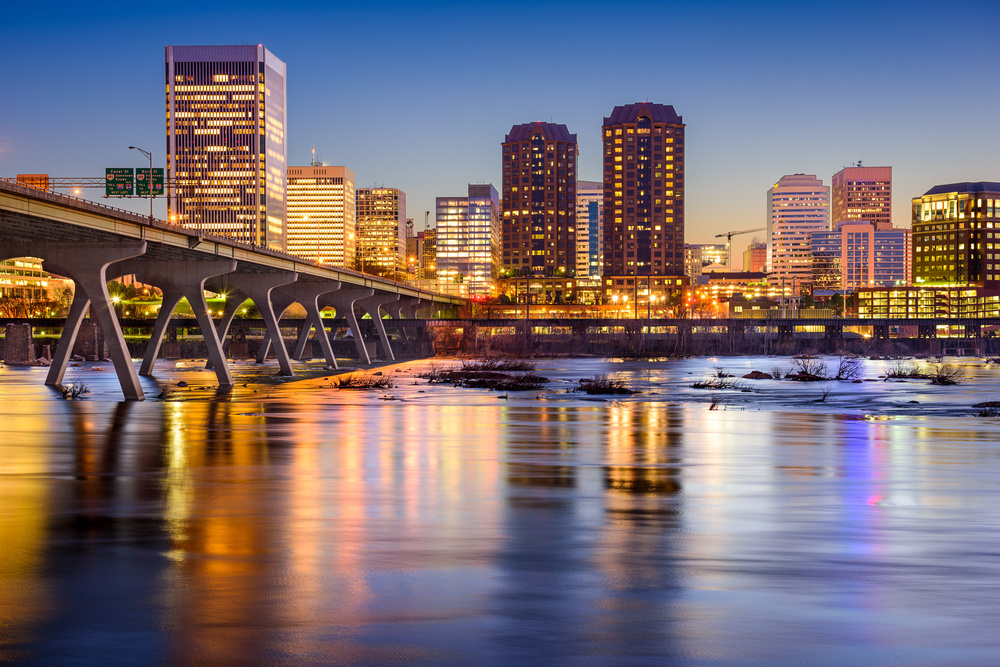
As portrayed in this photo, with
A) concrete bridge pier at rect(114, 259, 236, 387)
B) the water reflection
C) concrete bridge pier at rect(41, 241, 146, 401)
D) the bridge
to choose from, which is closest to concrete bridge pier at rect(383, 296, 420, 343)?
the bridge

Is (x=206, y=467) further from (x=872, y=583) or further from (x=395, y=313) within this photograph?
(x=395, y=313)

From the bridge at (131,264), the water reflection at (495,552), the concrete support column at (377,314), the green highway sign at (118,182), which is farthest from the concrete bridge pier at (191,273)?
the concrete support column at (377,314)

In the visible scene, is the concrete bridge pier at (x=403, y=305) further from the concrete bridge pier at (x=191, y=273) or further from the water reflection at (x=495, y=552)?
the water reflection at (x=495, y=552)

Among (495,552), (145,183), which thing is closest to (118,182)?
(145,183)

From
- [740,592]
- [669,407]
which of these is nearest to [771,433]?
[669,407]

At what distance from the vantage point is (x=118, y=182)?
2334 inches

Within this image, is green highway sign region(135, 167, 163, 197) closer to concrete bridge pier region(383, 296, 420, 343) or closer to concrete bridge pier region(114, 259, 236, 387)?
concrete bridge pier region(114, 259, 236, 387)

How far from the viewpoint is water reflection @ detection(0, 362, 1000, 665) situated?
8.42 meters

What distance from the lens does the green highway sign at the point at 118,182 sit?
194 ft

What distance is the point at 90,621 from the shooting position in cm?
889

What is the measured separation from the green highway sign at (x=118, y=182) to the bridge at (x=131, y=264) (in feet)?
15.6

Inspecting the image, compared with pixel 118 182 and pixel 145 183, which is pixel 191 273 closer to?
pixel 145 183

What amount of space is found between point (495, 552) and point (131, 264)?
188 feet

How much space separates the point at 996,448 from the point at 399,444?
17.4m
